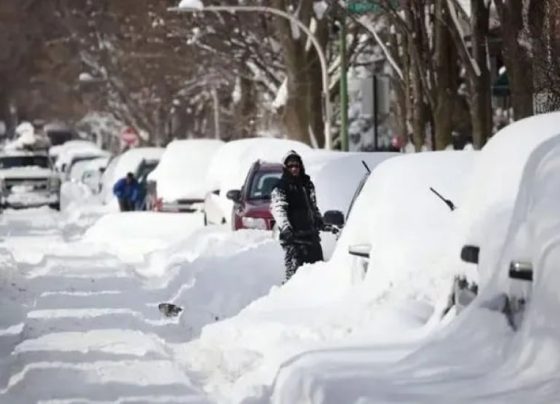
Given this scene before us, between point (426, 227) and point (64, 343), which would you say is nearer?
point (426, 227)

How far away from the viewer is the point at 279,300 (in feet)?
45.4

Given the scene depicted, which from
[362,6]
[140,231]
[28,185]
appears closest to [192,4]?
[140,231]

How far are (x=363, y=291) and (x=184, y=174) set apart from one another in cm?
2117

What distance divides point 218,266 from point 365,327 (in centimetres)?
918

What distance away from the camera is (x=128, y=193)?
127ft

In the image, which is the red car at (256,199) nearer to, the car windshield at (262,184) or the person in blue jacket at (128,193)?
the car windshield at (262,184)

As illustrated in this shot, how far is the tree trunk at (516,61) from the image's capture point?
792 inches

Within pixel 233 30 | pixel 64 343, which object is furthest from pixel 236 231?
pixel 233 30

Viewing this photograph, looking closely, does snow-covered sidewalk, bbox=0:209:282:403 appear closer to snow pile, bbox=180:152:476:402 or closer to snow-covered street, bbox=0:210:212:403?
snow-covered street, bbox=0:210:212:403

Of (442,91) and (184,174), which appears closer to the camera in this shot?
(442,91)

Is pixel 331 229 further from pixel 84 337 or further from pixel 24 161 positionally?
pixel 24 161

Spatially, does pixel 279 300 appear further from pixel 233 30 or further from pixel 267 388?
pixel 233 30

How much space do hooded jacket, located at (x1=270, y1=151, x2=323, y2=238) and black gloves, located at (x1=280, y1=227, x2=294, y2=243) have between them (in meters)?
0.02

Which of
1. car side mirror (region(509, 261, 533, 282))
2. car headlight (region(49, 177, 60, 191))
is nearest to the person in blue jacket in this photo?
car headlight (region(49, 177, 60, 191))
